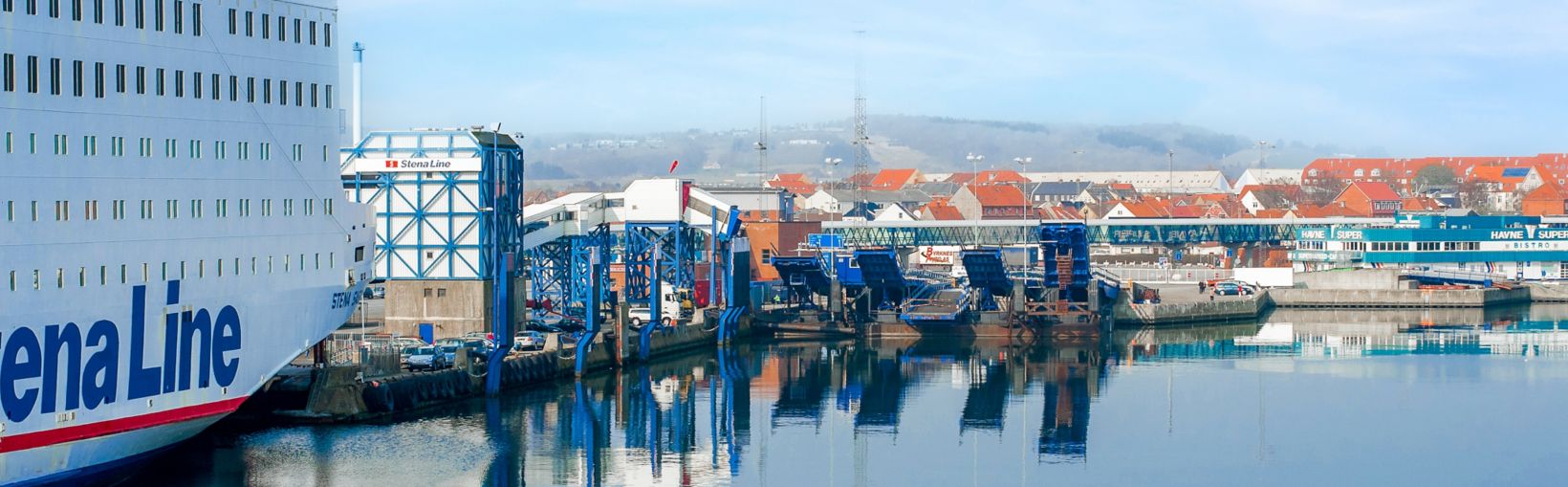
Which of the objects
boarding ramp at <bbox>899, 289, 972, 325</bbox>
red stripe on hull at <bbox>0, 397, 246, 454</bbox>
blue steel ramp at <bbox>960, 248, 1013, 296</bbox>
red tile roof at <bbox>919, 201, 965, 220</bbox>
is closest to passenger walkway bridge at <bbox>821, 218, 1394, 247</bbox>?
red tile roof at <bbox>919, 201, 965, 220</bbox>

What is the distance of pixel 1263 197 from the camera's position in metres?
142

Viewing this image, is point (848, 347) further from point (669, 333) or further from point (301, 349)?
point (301, 349)

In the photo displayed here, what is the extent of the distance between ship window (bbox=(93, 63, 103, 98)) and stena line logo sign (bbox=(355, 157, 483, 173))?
20063 millimetres

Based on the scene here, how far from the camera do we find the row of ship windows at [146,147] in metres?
25.1

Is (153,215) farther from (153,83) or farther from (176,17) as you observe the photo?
(176,17)

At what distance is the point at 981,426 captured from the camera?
130 feet

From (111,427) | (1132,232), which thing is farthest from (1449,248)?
(111,427)

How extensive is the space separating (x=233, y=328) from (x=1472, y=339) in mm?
44690

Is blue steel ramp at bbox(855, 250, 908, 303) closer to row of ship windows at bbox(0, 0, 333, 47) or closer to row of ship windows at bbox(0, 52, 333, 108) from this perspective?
row of ship windows at bbox(0, 52, 333, 108)

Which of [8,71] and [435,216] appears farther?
[435,216]

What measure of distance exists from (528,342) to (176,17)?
19.7 metres

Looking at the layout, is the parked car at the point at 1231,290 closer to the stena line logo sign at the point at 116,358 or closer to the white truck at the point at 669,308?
the white truck at the point at 669,308

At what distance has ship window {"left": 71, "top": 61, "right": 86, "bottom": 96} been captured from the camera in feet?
85.1

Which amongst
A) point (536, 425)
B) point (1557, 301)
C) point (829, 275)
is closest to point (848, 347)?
point (829, 275)
